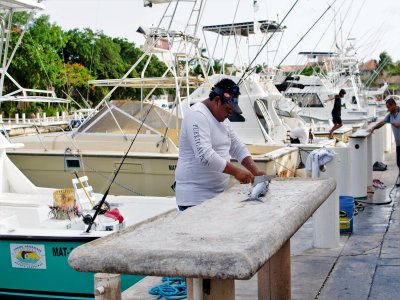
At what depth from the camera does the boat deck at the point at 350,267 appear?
5020mm

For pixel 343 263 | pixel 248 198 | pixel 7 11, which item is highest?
pixel 7 11

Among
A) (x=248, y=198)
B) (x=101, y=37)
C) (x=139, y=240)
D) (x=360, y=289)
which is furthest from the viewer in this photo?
(x=101, y=37)

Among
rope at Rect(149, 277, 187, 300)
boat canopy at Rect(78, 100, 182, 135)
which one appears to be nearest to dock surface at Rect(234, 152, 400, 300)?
rope at Rect(149, 277, 187, 300)

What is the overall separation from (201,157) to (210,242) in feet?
6.04

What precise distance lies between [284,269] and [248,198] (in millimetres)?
761

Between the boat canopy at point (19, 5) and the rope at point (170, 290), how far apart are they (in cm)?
623

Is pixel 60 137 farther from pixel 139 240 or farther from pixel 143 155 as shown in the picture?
pixel 139 240

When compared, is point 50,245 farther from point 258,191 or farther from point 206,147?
point 258,191

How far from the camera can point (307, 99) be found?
100.0 ft

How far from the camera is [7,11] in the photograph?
10.3 metres

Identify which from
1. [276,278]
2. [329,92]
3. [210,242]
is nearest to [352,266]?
[276,278]

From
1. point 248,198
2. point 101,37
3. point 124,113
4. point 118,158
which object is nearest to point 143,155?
point 118,158

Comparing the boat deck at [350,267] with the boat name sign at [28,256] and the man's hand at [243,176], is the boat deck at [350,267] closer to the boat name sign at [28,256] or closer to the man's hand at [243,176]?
the man's hand at [243,176]

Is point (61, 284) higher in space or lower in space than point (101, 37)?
lower
